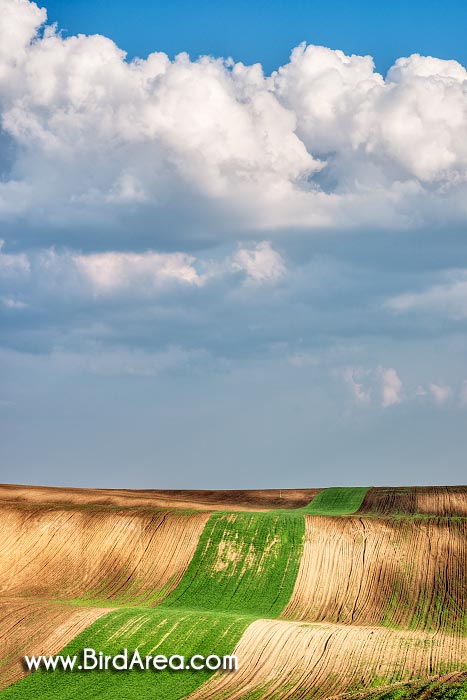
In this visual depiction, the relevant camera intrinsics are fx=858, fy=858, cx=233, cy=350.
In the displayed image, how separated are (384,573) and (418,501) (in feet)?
81.2

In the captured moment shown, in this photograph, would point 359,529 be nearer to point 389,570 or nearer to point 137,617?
point 389,570

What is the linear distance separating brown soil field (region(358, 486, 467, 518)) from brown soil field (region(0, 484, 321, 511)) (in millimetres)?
7595

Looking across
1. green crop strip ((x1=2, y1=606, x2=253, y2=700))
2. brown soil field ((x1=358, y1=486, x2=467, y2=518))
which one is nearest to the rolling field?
green crop strip ((x1=2, y1=606, x2=253, y2=700))

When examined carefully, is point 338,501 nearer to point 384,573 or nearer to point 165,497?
point 165,497

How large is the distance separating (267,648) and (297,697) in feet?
19.1

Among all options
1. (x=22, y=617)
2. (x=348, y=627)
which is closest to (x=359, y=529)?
(x=348, y=627)

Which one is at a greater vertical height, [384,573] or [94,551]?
[94,551]

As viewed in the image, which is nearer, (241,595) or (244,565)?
(241,595)

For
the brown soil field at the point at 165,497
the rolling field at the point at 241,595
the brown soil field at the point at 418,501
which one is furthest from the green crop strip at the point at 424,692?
the brown soil field at the point at 418,501

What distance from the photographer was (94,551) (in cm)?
6300

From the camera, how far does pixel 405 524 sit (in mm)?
65250

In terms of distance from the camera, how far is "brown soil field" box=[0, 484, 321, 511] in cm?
7800

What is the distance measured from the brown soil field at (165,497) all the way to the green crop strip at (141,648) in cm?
2669

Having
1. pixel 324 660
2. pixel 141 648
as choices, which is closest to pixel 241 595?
pixel 141 648
